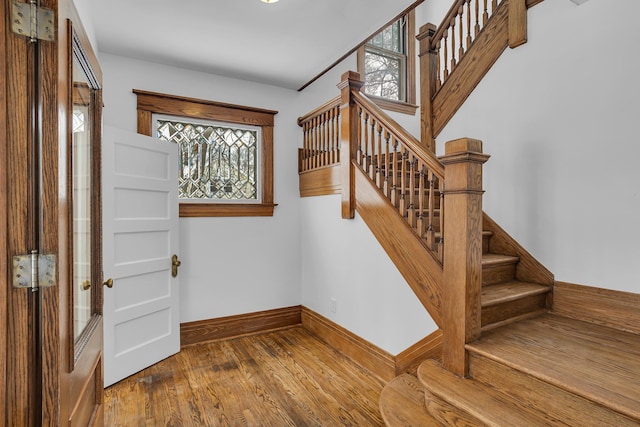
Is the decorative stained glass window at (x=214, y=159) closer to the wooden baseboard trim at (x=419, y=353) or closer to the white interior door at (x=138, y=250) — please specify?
the white interior door at (x=138, y=250)

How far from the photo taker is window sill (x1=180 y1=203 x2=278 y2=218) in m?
3.34

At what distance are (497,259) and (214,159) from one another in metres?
2.78

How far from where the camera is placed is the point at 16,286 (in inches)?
37.0

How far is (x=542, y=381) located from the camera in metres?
1.55

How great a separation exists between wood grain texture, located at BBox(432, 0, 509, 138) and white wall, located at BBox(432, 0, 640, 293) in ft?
0.43

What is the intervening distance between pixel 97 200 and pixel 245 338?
7.76 ft

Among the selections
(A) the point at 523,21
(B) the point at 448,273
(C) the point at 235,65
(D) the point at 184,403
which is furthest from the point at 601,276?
(C) the point at 235,65

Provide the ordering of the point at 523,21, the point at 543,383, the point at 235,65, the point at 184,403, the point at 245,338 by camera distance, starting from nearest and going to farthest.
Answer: the point at 543,383 < the point at 184,403 < the point at 523,21 < the point at 235,65 < the point at 245,338

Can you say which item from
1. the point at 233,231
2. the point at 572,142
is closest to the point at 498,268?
the point at 572,142

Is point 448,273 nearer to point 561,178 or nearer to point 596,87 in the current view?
point 561,178

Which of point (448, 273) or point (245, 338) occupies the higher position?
point (448, 273)

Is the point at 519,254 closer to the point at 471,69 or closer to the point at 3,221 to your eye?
the point at 471,69

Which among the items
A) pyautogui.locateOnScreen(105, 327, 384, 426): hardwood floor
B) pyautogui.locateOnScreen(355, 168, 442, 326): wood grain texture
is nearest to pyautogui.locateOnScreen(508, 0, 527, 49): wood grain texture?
pyautogui.locateOnScreen(355, 168, 442, 326): wood grain texture

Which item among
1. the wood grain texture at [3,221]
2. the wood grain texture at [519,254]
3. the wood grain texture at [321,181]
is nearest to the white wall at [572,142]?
the wood grain texture at [519,254]
